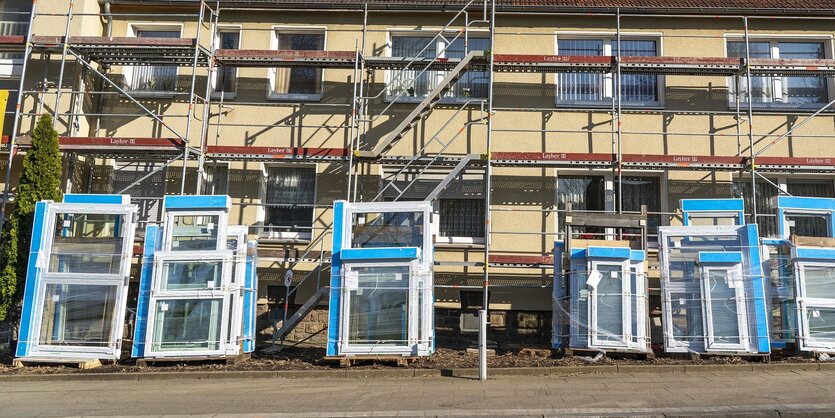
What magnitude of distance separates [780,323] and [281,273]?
887cm

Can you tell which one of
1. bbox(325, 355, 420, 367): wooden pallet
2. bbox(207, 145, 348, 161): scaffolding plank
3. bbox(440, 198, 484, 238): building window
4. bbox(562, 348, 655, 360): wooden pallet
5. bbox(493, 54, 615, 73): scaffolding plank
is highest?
bbox(493, 54, 615, 73): scaffolding plank

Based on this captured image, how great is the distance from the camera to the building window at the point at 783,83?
13.2 m

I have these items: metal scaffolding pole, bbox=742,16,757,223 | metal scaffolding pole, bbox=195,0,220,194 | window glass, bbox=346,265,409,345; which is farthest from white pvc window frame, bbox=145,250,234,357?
metal scaffolding pole, bbox=742,16,757,223

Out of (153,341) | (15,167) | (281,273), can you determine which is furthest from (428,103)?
(15,167)

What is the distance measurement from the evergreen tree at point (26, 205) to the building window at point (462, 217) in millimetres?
7236

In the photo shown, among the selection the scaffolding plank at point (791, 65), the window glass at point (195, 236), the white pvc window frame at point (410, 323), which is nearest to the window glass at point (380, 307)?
the white pvc window frame at point (410, 323)

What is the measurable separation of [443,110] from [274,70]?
12.4 ft

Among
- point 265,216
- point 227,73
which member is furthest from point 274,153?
point 227,73

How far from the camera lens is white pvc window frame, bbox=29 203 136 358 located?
991cm

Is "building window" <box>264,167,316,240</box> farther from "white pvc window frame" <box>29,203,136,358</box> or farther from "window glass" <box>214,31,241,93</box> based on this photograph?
"white pvc window frame" <box>29,203,136,358</box>

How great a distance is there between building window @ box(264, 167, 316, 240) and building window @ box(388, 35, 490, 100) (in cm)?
260

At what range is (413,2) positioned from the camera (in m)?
13.3

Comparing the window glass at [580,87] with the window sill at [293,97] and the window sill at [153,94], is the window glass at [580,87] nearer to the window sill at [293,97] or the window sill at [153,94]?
the window sill at [293,97]

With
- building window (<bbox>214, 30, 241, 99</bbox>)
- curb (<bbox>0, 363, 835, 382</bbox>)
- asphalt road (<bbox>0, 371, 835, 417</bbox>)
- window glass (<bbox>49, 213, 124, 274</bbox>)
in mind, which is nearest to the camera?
asphalt road (<bbox>0, 371, 835, 417</bbox>)
